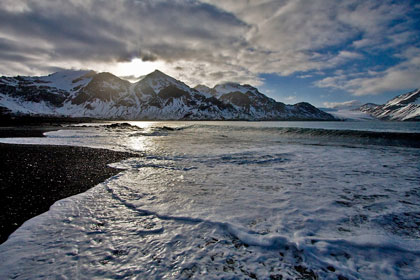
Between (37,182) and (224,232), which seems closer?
(224,232)

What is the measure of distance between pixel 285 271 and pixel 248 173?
21.8 ft

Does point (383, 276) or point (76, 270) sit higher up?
point (383, 276)

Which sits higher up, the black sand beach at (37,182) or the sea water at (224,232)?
the sea water at (224,232)

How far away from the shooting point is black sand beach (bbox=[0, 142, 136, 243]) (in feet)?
18.1

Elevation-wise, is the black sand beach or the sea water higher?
the sea water

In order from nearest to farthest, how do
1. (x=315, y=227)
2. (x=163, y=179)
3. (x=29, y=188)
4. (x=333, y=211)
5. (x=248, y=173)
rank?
(x=315, y=227)
(x=333, y=211)
(x=29, y=188)
(x=163, y=179)
(x=248, y=173)

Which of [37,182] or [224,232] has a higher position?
[224,232]

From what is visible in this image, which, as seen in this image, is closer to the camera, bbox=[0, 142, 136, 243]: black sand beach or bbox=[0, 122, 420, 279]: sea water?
bbox=[0, 122, 420, 279]: sea water

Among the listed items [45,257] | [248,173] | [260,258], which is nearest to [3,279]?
[45,257]

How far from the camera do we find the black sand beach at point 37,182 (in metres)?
5.51

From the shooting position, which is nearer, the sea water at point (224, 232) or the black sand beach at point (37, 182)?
the sea water at point (224, 232)

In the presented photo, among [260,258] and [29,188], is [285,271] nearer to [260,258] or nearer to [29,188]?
[260,258]

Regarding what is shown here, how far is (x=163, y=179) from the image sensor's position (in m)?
8.96

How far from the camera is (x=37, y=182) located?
8.05 metres
